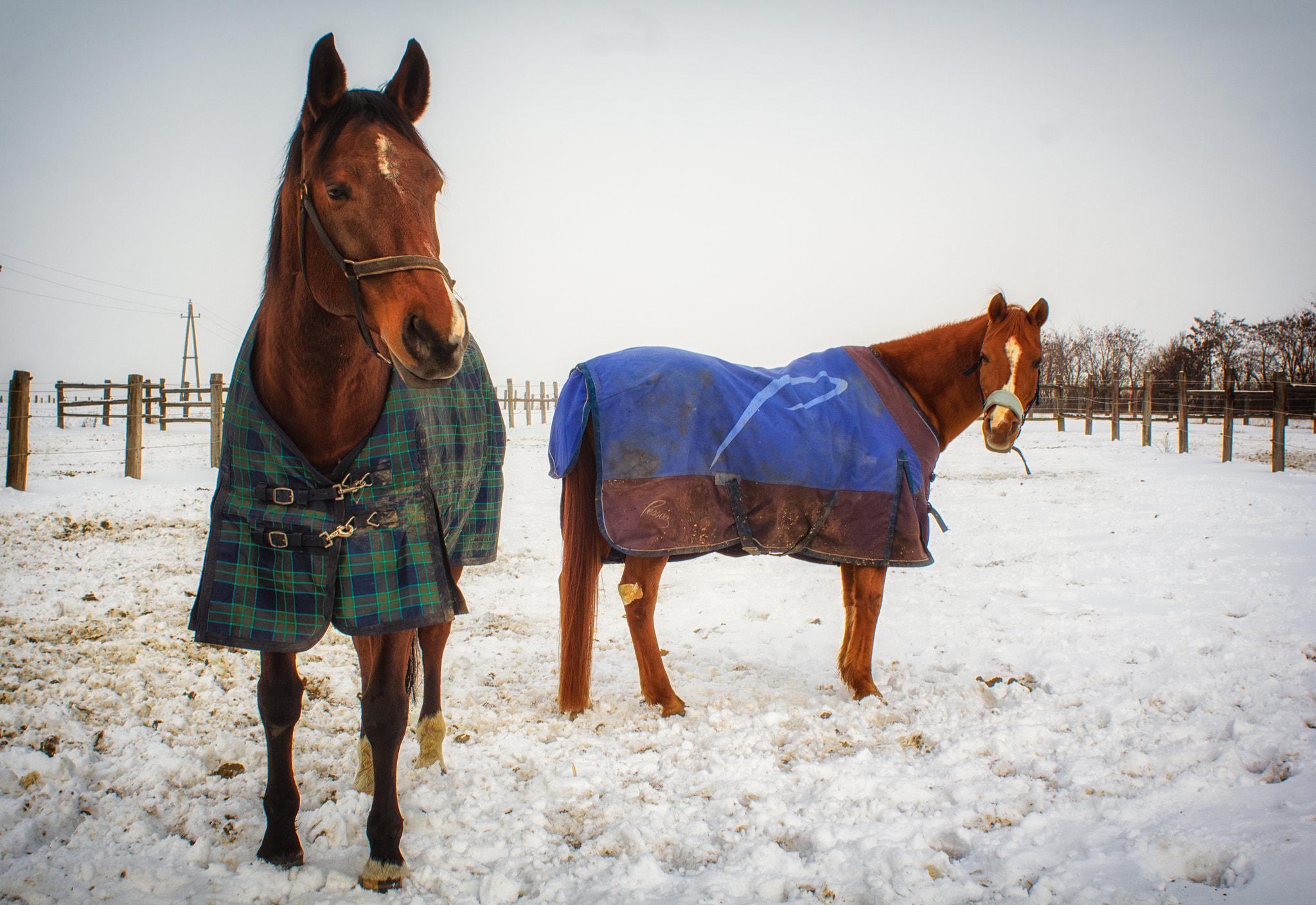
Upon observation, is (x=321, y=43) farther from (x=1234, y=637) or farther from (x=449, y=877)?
(x=1234, y=637)

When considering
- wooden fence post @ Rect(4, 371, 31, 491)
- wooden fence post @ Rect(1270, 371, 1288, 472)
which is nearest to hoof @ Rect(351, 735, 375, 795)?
wooden fence post @ Rect(4, 371, 31, 491)

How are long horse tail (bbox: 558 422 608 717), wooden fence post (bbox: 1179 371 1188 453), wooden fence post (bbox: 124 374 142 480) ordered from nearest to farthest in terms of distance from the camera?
long horse tail (bbox: 558 422 608 717) → wooden fence post (bbox: 124 374 142 480) → wooden fence post (bbox: 1179 371 1188 453)

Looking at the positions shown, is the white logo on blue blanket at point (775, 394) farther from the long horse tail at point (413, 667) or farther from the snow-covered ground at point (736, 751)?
the long horse tail at point (413, 667)

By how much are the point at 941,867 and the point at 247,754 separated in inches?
92.2

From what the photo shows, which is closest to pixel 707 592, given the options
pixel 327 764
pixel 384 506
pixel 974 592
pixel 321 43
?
pixel 974 592

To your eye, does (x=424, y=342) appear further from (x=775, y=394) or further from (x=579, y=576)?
(x=775, y=394)

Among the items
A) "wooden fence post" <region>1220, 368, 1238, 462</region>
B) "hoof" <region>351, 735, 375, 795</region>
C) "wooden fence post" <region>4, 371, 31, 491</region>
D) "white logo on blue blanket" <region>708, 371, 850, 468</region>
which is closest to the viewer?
"hoof" <region>351, 735, 375, 795</region>

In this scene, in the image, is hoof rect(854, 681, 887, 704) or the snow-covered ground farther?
hoof rect(854, 681, 887, 704)

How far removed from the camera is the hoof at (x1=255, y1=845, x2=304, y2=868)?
5.96 ft

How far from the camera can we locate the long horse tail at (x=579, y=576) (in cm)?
281

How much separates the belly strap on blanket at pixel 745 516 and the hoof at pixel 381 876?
1775 mm

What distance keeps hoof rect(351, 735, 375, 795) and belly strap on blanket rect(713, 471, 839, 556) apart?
168 cm

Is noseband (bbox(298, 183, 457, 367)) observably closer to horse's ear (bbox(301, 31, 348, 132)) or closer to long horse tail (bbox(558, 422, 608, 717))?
horse's ear (bbox(301, 31, 348, 132))

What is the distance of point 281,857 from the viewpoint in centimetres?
182
